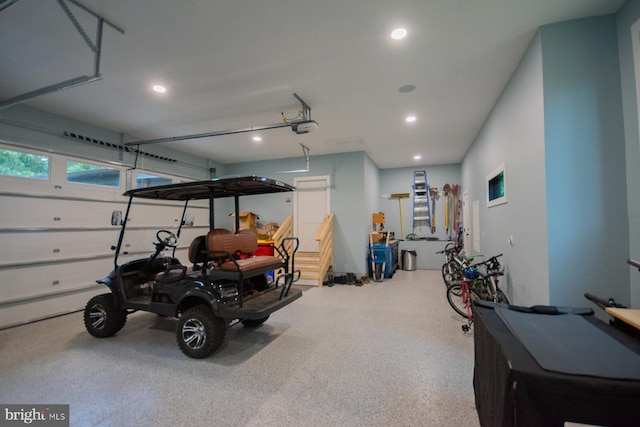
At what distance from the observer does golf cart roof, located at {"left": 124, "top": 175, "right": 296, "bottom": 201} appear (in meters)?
2.77

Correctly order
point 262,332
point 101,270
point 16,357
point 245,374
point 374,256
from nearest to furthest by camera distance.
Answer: point 245,374, point 16,357, point 262,332, point 101,270, point 374,256

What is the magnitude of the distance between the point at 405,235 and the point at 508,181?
5.68 m

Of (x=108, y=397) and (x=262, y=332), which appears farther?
(x=262, y=332)

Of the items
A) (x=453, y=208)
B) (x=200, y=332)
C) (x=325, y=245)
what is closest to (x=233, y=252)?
(x=200, y=332)

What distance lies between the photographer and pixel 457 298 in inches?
178

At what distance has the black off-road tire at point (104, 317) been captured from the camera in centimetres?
332

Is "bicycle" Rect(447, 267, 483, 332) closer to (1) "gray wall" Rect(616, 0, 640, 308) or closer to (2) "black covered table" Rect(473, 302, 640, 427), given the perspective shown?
(1) "gray wall" Rect(616, 0, 640, 308)

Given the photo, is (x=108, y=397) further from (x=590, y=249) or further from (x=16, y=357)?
(x=590, y=249)

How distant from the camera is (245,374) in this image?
251 centimetres

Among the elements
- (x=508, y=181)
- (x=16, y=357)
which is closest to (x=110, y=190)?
(x=16, y=357)

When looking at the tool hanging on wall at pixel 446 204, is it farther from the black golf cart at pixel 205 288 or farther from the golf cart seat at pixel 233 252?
the golf cart seat at pixel 233 252

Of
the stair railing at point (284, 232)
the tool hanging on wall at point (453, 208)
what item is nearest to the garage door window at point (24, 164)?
the stair railing at point (284, 232)

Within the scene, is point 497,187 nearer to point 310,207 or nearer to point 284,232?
point 310,207

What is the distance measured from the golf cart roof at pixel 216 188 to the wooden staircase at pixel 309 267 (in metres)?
3.48
